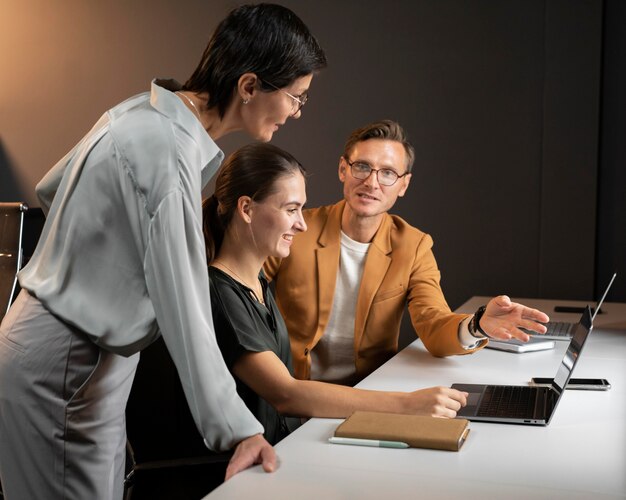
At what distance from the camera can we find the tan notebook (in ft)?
5.29

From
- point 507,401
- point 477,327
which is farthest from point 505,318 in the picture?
point 507,401

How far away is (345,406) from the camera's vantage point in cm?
186

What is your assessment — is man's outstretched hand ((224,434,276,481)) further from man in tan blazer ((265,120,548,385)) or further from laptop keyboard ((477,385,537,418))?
man in tan blazer ((265,120,548,385))

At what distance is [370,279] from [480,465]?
1353 millimetres

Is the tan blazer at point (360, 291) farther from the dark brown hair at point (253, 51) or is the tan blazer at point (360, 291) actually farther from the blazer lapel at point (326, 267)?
the dark brown hair at point (253, 51)

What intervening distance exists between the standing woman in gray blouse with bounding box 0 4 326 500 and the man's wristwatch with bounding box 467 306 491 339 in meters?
1.09

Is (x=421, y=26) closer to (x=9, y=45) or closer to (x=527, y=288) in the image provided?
(x=527, y=288)

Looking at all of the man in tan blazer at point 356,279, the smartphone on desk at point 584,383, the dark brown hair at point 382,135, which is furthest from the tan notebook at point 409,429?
the dark brown hair at point 382,135

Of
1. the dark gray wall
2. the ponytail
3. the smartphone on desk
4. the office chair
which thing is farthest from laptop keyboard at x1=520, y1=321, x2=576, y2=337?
the office chair

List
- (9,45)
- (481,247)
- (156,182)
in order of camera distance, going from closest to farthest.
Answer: (156,182) → (481,247) → (9,45)

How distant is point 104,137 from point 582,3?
319 centimetres

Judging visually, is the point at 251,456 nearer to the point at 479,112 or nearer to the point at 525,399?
the point at 525,399

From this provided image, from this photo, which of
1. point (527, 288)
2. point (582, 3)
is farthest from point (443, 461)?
point (582, 3)

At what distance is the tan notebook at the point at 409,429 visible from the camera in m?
1.61
